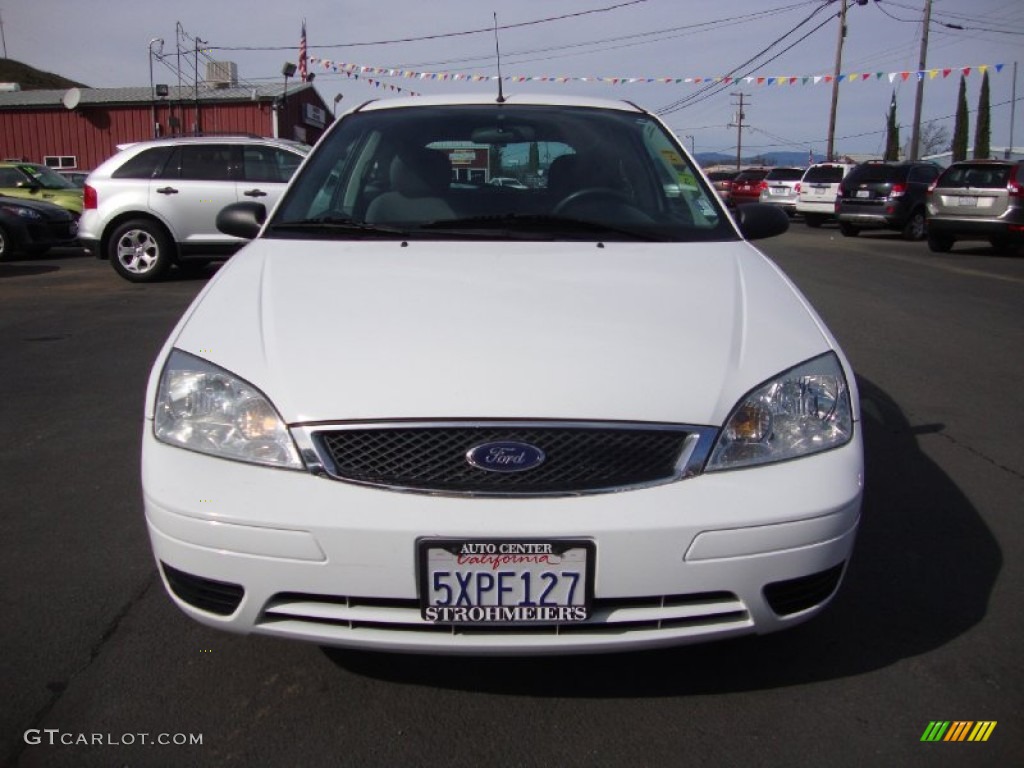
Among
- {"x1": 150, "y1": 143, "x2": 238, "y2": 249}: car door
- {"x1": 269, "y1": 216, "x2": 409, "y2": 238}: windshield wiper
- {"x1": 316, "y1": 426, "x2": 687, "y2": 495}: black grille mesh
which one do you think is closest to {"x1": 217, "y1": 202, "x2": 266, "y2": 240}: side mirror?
{"x1": 269, "y1": 216, "x2": 409, "y2": 238}: windshield wiper

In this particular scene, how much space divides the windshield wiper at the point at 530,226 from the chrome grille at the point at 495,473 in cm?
113

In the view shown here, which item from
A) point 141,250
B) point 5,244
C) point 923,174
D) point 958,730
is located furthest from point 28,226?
point 923,174

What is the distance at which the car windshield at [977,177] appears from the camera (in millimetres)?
14570

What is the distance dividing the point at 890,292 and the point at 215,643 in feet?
30.7

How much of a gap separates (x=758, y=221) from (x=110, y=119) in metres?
34.0

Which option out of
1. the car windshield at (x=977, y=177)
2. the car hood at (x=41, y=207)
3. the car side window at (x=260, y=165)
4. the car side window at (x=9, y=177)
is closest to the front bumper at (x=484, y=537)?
the car side window at (x=260, y=165)

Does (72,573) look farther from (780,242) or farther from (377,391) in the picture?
(780,242)

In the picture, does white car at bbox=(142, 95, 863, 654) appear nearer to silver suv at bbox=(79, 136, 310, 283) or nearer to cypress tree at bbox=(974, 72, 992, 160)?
silver suv at bbox=(79, 136, 310, 283)

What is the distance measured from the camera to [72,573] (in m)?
2.98

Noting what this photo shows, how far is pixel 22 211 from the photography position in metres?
13.0

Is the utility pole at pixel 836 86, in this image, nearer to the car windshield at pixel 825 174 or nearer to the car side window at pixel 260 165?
the car windshield at pixel 825 174

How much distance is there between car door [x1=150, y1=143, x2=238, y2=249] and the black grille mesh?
353 inches

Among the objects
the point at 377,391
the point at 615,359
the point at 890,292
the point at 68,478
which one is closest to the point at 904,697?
the point at 615,359

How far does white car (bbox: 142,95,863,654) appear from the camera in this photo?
194 centimetres
